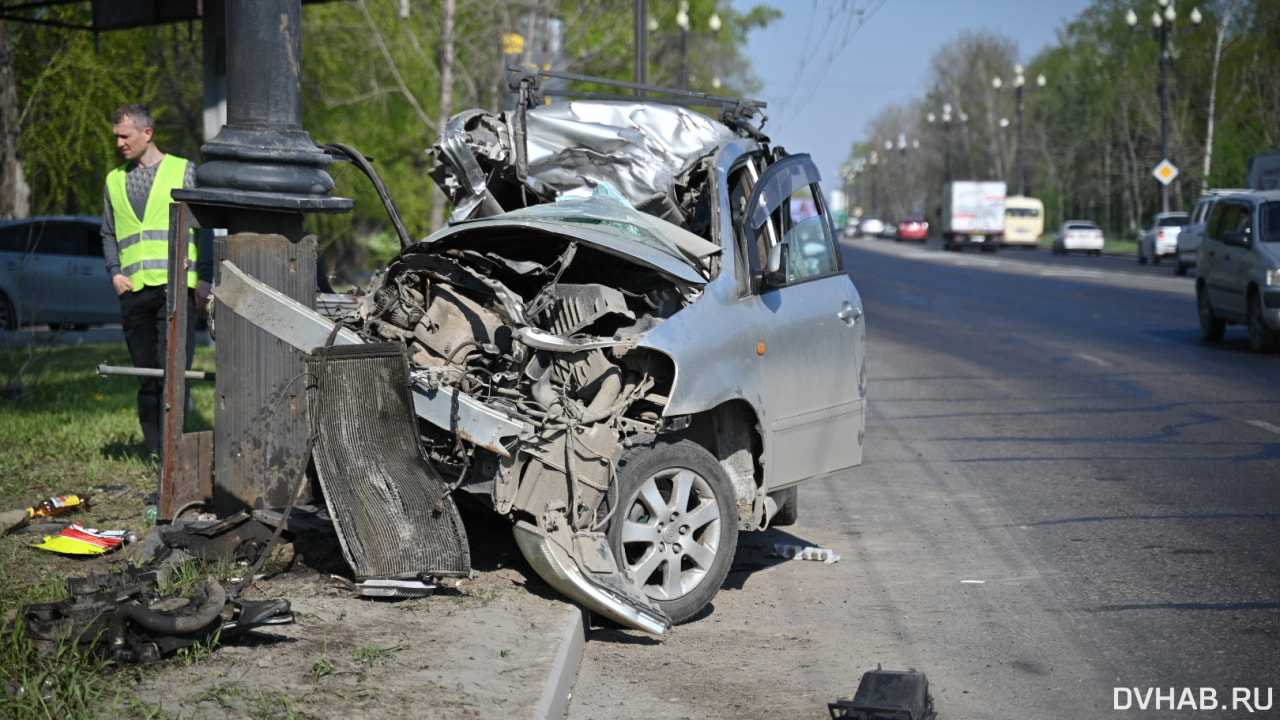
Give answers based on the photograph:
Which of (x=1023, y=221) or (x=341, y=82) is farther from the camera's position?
(x=1023, y=221)

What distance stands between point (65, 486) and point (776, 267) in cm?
416

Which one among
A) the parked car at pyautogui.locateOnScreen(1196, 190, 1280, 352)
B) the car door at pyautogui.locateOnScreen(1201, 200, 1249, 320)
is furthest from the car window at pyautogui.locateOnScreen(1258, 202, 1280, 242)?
the car door at pyautogui.locateOnScreen(1201, 200, 1249, 320)

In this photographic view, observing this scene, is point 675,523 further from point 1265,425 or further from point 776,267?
point 1265,425

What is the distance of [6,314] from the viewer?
715 inches

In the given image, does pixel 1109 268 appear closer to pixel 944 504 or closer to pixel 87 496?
pixel 944 504

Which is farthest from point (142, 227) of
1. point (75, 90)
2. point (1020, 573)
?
point (75, 90)

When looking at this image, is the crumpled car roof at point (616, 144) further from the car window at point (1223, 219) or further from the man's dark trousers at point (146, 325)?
the car window at point (1223, 219)

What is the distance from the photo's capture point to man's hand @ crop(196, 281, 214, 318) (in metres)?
6.56

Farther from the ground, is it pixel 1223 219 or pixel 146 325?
pixel 1223 219

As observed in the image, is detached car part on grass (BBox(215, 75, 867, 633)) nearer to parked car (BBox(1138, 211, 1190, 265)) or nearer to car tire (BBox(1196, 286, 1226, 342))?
car tire (BBox(1196, 286, 1226, 342))

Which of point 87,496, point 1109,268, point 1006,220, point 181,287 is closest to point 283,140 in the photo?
point 181,287

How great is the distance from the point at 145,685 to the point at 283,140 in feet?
9.88
